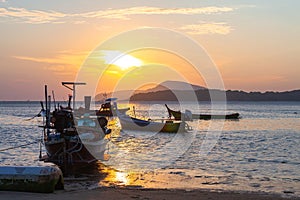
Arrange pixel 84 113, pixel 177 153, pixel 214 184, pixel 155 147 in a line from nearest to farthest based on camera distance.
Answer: pixel 214 184
pixel 84 113
pixel 177 153
pixel 155 147

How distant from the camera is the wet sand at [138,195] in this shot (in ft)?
41.0

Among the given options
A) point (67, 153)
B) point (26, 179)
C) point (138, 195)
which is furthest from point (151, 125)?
point (26, 179)

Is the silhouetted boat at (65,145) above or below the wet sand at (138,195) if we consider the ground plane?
above

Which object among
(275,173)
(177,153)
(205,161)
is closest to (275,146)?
(177,153)

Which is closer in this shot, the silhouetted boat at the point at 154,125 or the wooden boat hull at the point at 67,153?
the wooden boat hull at the point at 67,153

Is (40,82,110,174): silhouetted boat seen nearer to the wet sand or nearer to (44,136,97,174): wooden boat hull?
(44,136,97,174): wooden boat hull

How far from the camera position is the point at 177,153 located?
2862 cm

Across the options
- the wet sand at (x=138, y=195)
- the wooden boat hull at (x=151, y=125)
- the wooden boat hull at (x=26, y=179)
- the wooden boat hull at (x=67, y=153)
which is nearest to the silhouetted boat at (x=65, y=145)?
the wooden boat hull at (x=67, y=153)

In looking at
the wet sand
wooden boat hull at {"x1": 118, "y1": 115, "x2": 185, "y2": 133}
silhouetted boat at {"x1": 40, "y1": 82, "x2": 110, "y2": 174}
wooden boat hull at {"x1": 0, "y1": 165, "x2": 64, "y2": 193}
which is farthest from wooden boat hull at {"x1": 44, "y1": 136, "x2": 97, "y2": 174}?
wooden boat hull at {"x1": 118, "y1": 115, "x2": 185, "y2": 133}

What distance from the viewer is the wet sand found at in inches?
491

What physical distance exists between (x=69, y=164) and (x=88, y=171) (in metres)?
Answer: 0.93

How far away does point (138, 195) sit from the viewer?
13.7 m

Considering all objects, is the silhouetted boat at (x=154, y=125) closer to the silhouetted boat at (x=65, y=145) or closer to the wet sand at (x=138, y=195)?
the silhouetted boat at (x=65, y=145)

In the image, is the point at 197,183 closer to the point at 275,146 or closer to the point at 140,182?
the point at 140,182
